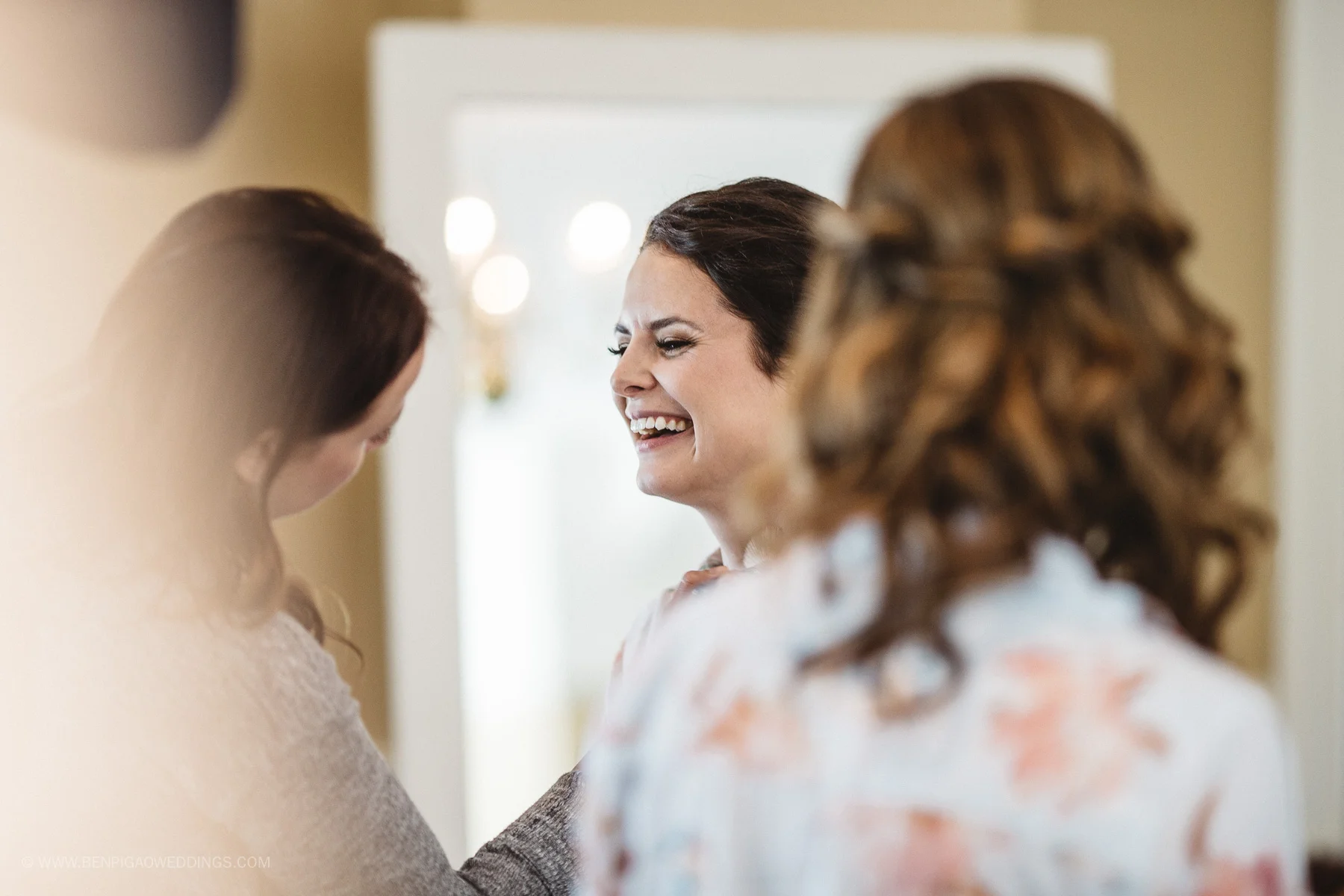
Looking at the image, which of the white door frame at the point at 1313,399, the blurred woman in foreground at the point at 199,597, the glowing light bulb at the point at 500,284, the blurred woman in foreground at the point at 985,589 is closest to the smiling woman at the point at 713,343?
the blurred woman in foreground at the point at 199,597

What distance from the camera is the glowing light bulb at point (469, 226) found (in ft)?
7.46

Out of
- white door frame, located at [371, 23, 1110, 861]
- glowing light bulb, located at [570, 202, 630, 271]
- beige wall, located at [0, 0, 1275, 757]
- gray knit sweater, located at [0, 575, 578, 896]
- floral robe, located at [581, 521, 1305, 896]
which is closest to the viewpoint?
floral robe, located at [581, 521, 1305, 896]

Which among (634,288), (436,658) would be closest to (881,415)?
(634,288)

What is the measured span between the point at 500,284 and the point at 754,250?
1161 mm

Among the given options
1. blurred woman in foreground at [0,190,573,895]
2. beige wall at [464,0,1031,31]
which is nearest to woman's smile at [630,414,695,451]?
blurred woman in foreground at [0,190,573,895]

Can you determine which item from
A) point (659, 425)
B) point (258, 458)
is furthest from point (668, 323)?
point (258, 458)

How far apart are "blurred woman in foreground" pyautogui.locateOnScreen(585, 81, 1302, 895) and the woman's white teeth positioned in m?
0.66

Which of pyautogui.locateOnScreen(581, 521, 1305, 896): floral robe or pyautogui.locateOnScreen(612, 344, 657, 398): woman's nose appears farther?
pyautogui.locateOnScreen(612, 344, 657, 398): woman's nose

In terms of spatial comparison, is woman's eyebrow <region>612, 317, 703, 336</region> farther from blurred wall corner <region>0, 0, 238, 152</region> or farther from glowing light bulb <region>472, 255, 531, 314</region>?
glowing light bulb <region>472, 255, 531, 314</region>

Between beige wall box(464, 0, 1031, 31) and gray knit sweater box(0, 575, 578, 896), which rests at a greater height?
beige wall box(464, 0, 1031, 31)

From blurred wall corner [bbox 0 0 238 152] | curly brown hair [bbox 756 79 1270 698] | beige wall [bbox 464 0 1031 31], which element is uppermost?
beige wall [bbox 464 0 1031 31]

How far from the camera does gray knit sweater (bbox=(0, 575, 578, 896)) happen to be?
3.20 ft

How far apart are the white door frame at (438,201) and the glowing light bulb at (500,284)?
0.16m

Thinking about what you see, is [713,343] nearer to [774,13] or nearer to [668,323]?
[668,323]
